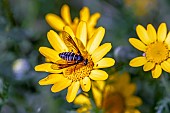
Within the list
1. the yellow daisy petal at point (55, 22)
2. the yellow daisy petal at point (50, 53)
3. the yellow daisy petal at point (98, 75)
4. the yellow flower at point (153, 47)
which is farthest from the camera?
the yellow daisy petal at point (55, 22)

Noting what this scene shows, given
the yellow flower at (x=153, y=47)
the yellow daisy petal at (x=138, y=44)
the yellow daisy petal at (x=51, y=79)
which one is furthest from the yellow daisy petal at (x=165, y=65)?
the yellow daisy petal at (x=51, y=79)

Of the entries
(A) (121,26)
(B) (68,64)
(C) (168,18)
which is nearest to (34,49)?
(A) (121,26)

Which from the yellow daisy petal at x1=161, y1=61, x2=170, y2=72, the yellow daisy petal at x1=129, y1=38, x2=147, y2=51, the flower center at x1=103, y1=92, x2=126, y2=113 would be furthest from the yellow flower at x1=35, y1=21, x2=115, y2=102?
the flower center at x1=103, y1=92, x2=126, y2=113

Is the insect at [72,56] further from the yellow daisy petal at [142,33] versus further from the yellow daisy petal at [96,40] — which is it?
the yellow daisy petal at [142,33]

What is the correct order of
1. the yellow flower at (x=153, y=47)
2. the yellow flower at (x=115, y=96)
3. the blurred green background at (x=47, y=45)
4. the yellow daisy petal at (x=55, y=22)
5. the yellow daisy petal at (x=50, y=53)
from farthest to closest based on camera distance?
the yellow daisy petal at (x=55, y=22) < the yellow flower at (x=115, y=96) < the blurred green background at (x=47, y=45) < the yellow daisy petal at (x=50, y=53) < the yellow flower at (x=153, y=47)

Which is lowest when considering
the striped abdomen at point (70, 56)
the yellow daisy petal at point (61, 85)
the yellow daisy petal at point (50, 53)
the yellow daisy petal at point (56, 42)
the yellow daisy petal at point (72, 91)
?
the yellow daisy petal at point (72, 91)

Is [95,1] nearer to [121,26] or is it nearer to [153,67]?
[121,26]
